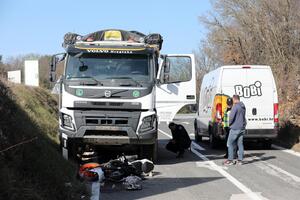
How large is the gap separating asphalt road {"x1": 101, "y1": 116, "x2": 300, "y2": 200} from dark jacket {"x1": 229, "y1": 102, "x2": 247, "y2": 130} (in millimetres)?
972

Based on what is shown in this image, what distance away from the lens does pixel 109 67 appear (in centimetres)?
1198

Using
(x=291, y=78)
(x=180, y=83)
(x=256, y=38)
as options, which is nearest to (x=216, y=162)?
(x=180, y=83)

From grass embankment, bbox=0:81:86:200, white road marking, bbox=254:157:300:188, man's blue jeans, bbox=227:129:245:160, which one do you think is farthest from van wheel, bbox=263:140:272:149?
grass embankment, bbox=0:81:86:200

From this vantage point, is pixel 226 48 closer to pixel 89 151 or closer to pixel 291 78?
pixel 291 78

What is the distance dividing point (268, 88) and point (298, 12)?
13085 millimetres

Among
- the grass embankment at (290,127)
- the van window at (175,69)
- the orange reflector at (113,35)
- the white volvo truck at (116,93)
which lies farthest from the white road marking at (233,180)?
the grass embankment at (290,127)

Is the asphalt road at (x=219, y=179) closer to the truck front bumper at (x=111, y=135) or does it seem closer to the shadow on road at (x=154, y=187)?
the shadow on road at (x=154, y=187)

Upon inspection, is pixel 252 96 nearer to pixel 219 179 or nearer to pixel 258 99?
pixel 258 99

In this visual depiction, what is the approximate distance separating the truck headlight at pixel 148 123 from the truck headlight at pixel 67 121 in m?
1.62

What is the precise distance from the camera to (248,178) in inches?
413

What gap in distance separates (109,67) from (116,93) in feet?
2.43

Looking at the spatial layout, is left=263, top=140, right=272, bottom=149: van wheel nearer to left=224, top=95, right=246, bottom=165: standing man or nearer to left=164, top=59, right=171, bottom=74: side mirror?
left=224, top=95, right=246, bottom=165: standing man

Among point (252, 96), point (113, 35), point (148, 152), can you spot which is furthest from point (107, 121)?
point (252, 96)

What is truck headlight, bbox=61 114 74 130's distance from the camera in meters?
11.7
